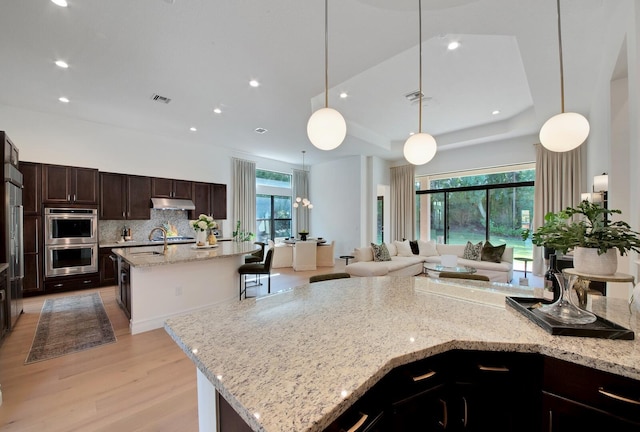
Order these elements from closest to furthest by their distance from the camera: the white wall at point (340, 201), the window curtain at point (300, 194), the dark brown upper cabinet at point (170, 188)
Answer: the dark brown upper cabinet at point (170, 188) < the white wall at point (340, 201) < the window curtain at point (300, 194)

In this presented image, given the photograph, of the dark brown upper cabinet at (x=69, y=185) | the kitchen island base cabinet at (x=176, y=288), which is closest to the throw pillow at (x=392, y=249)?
the kitchen island base cabinet at (x=176, y=288)

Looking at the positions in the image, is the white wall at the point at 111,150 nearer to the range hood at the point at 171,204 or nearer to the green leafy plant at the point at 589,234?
the range hood at the point at 171,204

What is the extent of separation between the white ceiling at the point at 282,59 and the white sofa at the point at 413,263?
2.96m

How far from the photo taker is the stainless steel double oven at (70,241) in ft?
15.1

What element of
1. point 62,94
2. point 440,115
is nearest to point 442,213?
point 440,115

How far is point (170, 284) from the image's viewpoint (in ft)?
11.3

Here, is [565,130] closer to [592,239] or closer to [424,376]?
[592,239]

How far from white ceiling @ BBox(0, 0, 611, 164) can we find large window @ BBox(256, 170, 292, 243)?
2.87m

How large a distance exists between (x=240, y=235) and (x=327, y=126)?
20.2 feet

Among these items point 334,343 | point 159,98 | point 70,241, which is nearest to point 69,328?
point 70,241

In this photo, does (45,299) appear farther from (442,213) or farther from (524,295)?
(442,213)

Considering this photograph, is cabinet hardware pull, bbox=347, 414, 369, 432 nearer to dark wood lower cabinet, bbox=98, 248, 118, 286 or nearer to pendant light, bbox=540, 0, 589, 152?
pendant light, bbox=540, 0, 589, 152

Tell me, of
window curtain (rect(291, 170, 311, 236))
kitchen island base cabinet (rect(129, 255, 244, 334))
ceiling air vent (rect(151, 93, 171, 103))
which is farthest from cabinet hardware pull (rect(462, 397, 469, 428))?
window curtain (rect(291, 170, 311, 236))

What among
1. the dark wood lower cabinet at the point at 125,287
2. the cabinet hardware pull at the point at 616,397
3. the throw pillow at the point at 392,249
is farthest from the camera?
the throw pillow at the point at 392,249
